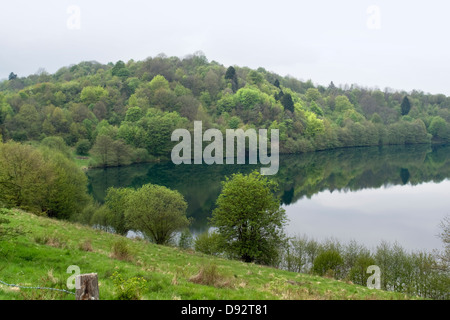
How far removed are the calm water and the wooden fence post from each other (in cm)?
2987

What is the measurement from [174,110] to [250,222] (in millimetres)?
90332

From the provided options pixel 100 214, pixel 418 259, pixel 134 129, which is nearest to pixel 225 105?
pixel 134 129

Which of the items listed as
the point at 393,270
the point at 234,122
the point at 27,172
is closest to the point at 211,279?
the point at 393,270

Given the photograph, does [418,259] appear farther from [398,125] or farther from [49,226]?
[398,125]

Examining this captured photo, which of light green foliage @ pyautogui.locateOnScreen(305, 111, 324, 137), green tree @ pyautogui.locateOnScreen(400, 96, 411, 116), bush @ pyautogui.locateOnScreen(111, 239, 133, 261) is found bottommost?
bush @ pyautogui.locateOnScreen(111, 239, 133, 261)

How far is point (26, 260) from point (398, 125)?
452ft

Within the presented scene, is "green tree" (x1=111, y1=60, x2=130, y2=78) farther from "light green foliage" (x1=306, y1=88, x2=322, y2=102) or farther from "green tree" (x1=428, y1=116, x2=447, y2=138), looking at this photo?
"green tree" (x1=428, y1=116, x2=447, y2=138)

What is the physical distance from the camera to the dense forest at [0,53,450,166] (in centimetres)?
8569

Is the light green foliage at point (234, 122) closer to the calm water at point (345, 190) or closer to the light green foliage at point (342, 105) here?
the calm water at point (345, 190)

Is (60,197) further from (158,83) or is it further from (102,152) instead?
(158,83)

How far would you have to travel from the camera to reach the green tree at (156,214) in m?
26.8

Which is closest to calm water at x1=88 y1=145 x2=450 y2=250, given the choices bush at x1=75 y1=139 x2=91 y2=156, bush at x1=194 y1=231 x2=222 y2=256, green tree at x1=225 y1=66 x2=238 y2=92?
bush at x1=194 y1=231 x2=222 y2=256

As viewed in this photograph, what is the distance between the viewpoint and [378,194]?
53.7 meters

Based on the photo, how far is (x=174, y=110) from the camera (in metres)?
110
